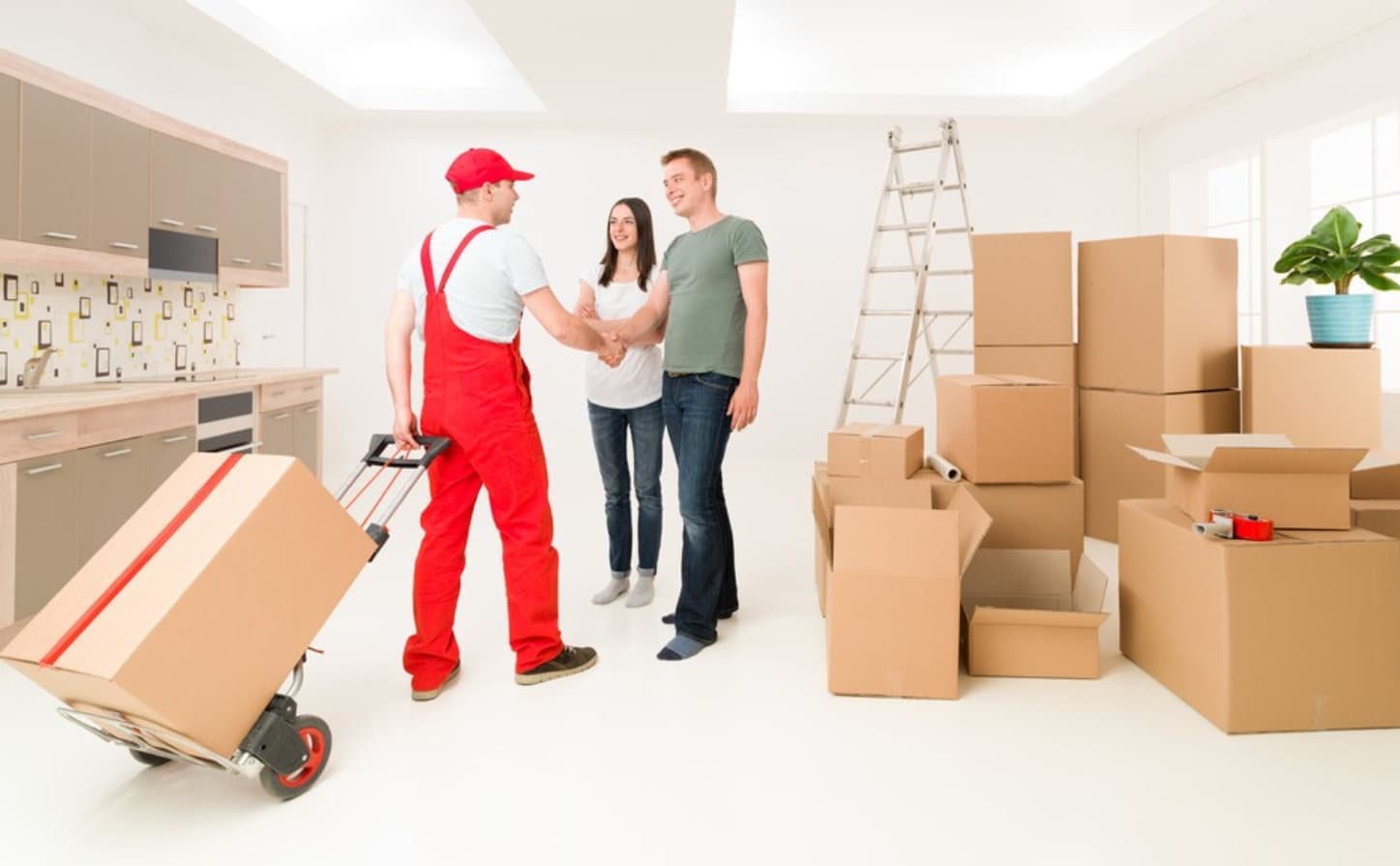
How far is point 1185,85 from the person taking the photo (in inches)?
210

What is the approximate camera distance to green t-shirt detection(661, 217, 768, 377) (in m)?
2.56

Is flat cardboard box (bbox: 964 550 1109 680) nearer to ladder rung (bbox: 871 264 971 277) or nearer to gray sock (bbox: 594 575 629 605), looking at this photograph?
gray sock (bbox: 594 575 629 605)

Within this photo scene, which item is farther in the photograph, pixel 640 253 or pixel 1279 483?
pixel 640 253

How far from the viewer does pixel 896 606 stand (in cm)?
224

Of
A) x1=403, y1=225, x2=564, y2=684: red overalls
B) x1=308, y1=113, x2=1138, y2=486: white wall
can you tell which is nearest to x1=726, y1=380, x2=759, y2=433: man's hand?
x1=403, y1=225, x2=564, y2=684: red overalls

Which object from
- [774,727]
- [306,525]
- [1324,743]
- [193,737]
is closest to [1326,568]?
[1324,743]

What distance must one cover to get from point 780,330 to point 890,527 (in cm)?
449

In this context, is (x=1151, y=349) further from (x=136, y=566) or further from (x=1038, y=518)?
(x=136, y=566)

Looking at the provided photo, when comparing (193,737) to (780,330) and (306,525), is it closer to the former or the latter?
(306,525)

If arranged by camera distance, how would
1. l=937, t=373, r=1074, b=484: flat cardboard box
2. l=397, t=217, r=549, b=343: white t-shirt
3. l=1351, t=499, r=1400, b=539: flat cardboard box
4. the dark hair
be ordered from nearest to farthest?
l=397, t=217, r=549, b=343: white t-shirt, l=1351, t=499, r=1400, b=539: flat cardboard box, l=937, t=373, r=1074, b=484: flat cardboard box, the dark hair

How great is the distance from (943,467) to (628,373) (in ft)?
3.63

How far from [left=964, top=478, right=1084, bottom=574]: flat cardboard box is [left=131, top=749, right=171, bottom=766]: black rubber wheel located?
2.27 m

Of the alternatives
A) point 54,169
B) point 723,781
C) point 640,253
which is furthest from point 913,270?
point 54,169

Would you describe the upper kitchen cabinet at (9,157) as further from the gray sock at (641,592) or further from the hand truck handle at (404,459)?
the gray sock at (641,592)
